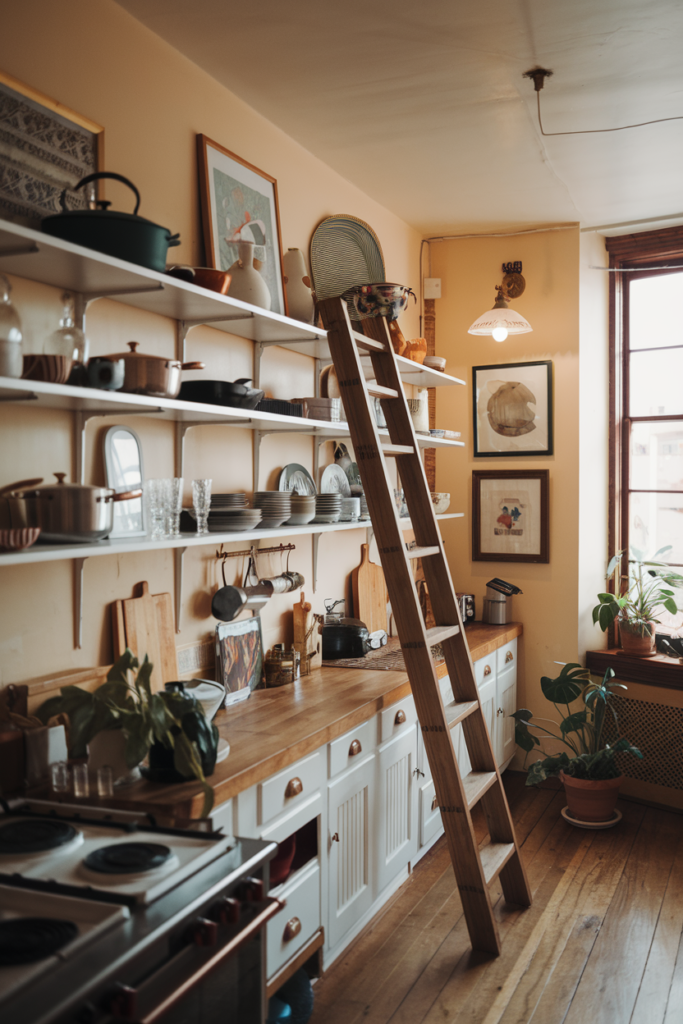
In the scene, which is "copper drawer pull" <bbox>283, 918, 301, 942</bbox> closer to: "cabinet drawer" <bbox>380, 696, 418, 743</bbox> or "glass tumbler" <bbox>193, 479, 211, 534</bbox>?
"cabinet drawer" <bbox>380, 696, 418, 743</bbox>

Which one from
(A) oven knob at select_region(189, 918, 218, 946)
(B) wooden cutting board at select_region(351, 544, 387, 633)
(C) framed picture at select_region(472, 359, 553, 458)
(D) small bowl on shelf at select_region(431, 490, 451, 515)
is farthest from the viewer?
(C) framed picture at select_region(472, 359, 553, 458)

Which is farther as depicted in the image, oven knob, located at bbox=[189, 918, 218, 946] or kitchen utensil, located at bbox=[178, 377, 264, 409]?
kitchen utensil, located at bbox=[178, 377, 264, 409]

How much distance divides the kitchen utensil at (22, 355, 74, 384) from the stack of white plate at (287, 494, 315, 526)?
113cm

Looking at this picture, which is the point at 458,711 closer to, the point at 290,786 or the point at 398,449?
the point at 290,786

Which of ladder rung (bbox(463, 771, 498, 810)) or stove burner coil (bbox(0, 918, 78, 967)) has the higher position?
stove burner coil (bbox(0, 918, 78, 967))

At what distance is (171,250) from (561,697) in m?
2.77

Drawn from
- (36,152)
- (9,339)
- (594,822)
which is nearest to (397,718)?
(594,822)

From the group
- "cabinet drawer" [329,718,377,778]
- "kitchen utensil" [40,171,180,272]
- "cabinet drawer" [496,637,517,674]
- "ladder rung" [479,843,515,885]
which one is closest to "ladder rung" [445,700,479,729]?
"cabinet drawer" [329,718,377,778]

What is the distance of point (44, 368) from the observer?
1.80 m

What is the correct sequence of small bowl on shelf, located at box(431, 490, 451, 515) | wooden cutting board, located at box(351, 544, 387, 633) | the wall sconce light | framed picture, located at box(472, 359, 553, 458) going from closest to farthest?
1. wooden cutting board, located at box(351, 544, 387, 633)
2. the wall sconce light
3. small bowl on shelf, located at box(431, 490, 451, 515)
4. framed picture, located at box(472, 359, 553, 458)

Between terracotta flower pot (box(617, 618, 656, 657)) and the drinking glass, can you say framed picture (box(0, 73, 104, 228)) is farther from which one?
terracotta flower pot (box(617, 618, 656, 657))

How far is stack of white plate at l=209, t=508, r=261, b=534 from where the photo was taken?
2.46 meters

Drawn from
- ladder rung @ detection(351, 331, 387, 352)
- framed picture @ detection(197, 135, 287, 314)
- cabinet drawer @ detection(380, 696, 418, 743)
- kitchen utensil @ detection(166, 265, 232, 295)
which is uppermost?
framed picture @ detection(197, 135, 287, 314)

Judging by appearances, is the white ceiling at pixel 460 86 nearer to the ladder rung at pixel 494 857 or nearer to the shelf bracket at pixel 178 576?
the shelf bracket at pixel 178 576
